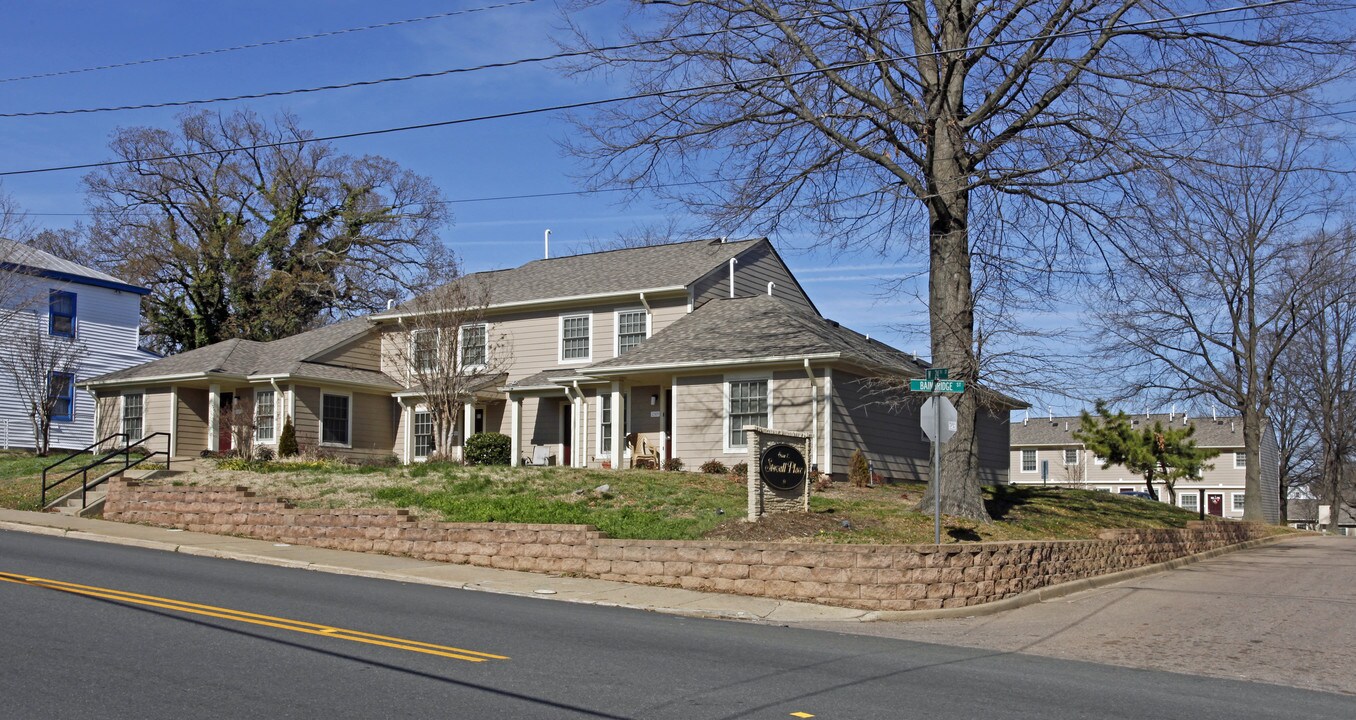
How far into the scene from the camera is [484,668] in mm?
9164

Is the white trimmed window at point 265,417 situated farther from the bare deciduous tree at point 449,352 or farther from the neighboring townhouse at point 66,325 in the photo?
the neighboring townhouse at point 66,325

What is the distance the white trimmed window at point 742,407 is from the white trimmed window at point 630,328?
15.6 ft

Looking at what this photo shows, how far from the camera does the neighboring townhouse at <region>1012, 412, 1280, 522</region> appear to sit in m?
62.6

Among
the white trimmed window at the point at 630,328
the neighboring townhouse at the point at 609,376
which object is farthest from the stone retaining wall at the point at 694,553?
the white trimmed window at the point at 630,328

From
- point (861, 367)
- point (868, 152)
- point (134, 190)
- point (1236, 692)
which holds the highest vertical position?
point (134, 190)

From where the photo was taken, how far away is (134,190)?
168 feet

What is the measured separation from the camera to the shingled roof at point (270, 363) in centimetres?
3334

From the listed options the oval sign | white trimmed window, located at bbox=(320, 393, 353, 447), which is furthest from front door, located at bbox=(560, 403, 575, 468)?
the oval sign

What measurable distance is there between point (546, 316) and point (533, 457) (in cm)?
403

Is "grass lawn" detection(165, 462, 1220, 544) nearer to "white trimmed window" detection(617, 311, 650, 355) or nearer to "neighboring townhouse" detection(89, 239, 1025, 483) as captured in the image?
"neighboring townhouse" detection(89, 239, 1025, 483)

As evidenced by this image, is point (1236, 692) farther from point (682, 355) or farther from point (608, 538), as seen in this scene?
point (682, 355)

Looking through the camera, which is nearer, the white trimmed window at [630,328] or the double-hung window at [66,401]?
the white trimmed window at [630,328]

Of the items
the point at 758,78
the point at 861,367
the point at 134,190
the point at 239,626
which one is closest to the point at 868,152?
the point at 758,78

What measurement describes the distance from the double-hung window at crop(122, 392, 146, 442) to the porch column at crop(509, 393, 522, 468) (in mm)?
12957
